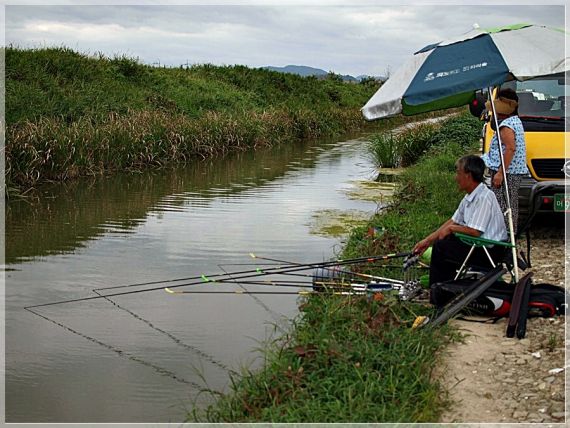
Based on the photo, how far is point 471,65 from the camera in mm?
6559

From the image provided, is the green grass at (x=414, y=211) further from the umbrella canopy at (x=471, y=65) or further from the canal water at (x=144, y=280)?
the umbrella canopy at (x=471, y=65)

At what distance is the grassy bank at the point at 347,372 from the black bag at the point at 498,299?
0.83 feet

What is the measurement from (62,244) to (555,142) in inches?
276

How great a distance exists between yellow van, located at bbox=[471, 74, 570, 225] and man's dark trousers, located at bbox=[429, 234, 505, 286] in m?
2.34

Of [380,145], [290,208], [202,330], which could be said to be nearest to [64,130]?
[290,208]

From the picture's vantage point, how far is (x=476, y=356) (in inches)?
222

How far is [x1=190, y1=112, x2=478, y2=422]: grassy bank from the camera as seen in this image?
4.68 meters

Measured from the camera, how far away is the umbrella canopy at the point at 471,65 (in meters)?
6.43

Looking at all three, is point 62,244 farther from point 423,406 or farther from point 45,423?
point 423,406

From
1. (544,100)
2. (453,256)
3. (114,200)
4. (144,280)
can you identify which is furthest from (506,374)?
(114,200)

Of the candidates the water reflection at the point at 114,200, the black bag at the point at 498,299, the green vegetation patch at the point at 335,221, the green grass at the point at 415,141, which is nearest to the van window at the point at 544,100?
the green vegetation patch at the point at 335,221

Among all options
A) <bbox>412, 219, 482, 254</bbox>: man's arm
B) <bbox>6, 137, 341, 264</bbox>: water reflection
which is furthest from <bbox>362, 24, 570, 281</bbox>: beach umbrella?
<bbox>6, 137, 341, 264</bbox>: water reflection

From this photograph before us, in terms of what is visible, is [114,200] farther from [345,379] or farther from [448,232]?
[345,379]

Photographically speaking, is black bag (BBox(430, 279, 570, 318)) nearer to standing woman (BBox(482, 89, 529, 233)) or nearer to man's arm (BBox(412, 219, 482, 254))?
man's arm (BBox(412, 219, 482, 254))
